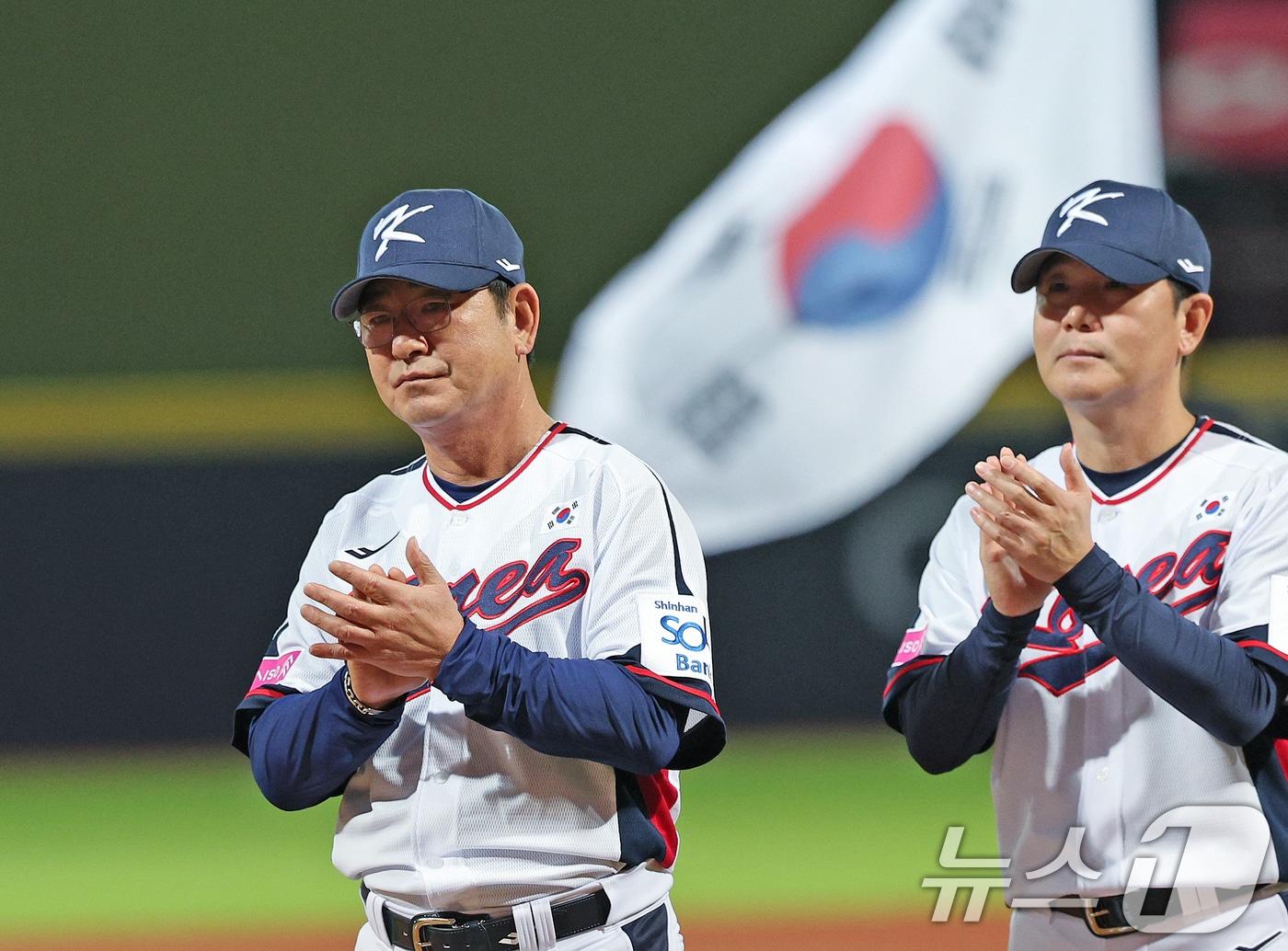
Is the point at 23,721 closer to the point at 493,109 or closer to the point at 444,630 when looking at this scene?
the point at 493,109

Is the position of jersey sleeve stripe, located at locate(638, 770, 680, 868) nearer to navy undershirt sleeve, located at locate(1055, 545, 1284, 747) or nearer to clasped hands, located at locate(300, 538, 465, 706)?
clasped hands, located at locate(300, 538, 465, 706)

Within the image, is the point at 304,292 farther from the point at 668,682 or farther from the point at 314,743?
the point at 668,682

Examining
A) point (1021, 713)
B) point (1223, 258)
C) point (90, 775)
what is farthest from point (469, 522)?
point (1223, 258)

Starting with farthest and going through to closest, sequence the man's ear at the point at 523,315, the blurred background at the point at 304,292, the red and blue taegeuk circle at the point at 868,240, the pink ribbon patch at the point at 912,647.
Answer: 1. the blurred background at the point at 304,292
2. the red and blue taegeuk circle at the point at 868,240
3. the pink ribbon patch at the point at 912,647
4. the man's ear at the point at 523,315

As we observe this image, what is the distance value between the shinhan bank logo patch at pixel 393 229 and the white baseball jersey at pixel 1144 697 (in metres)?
0.88

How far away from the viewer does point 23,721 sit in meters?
7.00

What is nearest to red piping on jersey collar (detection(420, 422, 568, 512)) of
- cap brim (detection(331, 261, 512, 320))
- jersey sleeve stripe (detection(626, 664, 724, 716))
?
cap brim (detection(331, 261, 512, 320))

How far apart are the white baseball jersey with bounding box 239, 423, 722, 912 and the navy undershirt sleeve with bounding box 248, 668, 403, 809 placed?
0.26 ft

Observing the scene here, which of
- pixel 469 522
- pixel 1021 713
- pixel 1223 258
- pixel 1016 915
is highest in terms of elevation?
pixel 1223 258

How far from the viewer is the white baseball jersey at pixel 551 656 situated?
1850 mm

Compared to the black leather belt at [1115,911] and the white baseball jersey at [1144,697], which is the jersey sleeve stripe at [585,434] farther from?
the black leather belt at [1115,911]

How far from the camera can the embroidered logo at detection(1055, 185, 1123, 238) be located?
2105 mm

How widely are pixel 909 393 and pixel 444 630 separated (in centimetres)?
472

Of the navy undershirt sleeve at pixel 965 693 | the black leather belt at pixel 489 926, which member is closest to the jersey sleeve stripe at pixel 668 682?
the black leather belt at pixel 489 926
